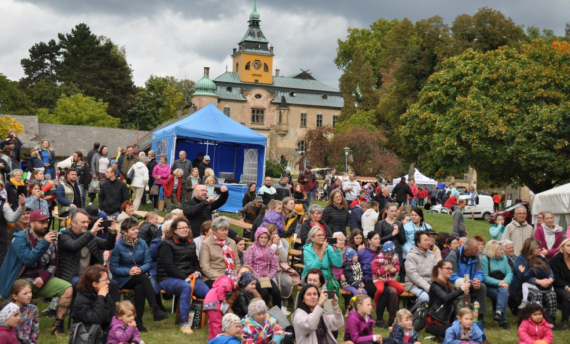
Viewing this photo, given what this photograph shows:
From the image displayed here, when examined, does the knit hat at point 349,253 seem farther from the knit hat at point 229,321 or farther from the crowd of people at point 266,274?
the knit hat at point 229,321

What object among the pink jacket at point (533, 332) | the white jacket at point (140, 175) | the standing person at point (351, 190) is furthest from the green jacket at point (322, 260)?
the standing person at point (351, 190)

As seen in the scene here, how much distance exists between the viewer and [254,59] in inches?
3041

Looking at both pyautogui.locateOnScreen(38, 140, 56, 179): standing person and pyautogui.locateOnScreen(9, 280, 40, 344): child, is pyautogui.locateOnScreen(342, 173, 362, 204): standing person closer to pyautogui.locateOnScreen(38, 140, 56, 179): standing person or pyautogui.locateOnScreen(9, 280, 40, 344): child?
pyautogui.locateOnScreen(38, 140, 56, 179): standing person

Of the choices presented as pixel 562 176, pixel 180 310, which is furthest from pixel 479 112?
pixel 180 310

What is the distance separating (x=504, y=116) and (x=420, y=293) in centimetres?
2233

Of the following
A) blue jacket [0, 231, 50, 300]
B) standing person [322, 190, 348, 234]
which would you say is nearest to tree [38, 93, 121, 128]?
standing person [322, 190, 348, 234]

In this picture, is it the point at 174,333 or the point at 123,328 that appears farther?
the point at 174,333

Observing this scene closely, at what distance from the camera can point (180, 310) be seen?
26.2 ft

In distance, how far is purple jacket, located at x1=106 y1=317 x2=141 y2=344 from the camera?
20.6 feet

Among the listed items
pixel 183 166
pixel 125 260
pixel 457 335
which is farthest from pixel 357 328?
pixel 183 166

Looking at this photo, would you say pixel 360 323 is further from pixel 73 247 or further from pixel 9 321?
pixel 9 321

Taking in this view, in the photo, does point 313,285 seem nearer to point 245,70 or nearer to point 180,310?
point 180,310

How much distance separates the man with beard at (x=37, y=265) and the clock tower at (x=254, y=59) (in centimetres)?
6936

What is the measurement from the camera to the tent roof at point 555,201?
638 inches
